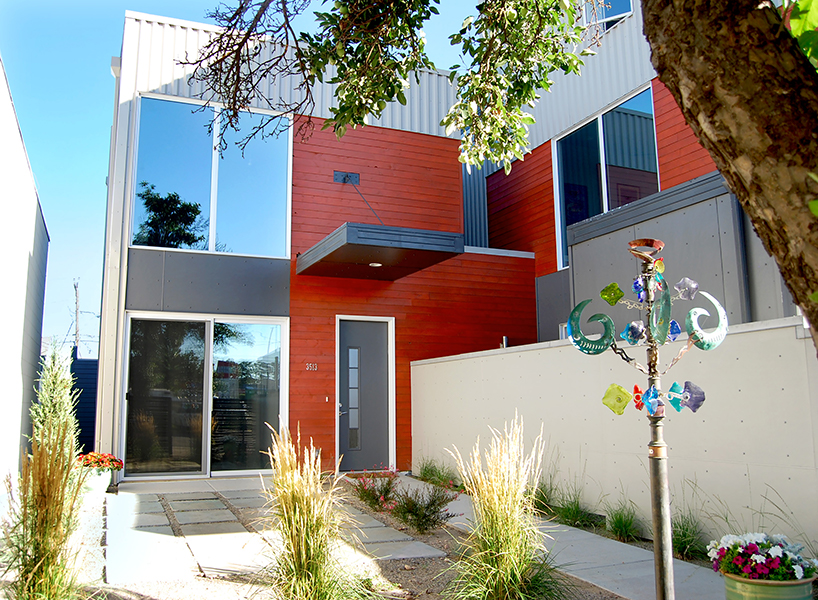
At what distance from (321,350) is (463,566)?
593 centimetres

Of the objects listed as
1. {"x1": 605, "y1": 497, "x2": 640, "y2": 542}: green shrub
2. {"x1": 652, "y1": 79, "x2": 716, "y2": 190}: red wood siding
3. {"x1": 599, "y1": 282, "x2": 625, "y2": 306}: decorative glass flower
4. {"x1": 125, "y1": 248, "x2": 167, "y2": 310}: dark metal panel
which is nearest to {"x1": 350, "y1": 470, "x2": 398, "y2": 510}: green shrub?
{"x1": 605, "y1": 497, "x2": 640, "y2": 542}: green shrub

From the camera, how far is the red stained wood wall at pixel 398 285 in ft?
30.4

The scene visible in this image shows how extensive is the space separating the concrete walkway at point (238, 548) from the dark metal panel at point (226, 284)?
2.71 metres

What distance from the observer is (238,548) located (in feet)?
15.9

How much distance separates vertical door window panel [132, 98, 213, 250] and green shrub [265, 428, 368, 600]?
625 centimetres

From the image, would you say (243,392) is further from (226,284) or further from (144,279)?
(144,279)

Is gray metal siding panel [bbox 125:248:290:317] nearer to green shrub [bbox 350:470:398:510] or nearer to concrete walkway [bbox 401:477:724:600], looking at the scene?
green shrub [bbox 350:470:398:510]

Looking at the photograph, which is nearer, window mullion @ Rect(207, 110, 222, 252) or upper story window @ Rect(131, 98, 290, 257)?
upper story window @ Rect(131, 98, 290, 257)

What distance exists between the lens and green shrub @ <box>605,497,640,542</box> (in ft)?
16.8

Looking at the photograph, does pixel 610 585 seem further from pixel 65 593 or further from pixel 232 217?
pixel 232 217

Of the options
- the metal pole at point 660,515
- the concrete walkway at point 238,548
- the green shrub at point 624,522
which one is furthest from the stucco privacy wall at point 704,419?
the metal pole at point 660,515

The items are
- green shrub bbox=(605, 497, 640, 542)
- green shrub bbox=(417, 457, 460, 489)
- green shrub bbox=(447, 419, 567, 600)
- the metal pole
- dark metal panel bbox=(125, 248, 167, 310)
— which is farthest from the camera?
dark metal panel bbox=(125, 248, 167, 310)

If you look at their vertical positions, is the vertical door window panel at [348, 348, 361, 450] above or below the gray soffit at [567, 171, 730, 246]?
below

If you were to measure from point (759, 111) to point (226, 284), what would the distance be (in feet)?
27.4
